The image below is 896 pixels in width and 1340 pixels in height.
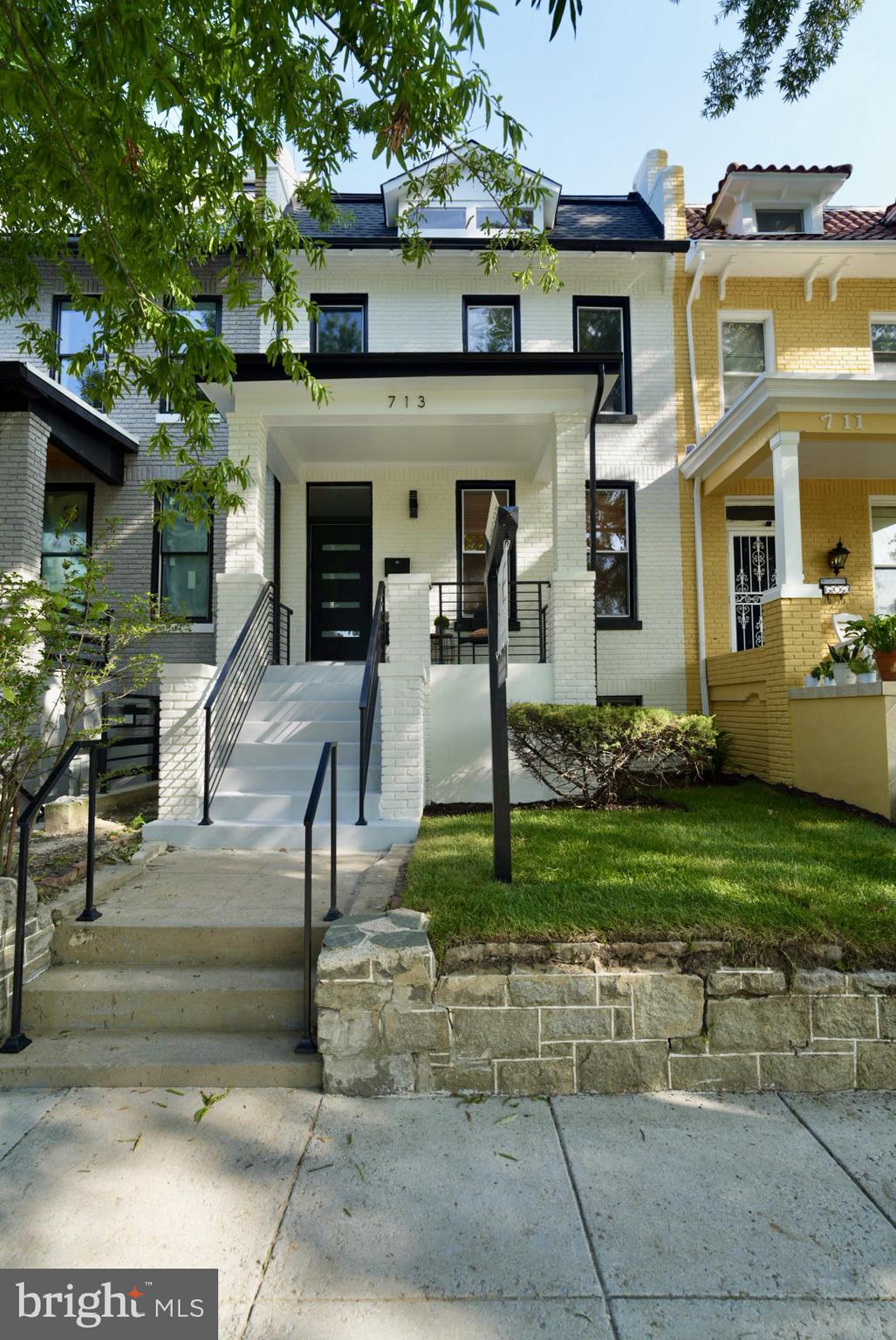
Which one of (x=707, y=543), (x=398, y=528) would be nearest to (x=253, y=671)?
(x=398, y=528)

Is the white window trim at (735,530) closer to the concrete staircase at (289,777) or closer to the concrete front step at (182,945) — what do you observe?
the concrete staircase at (289,777)

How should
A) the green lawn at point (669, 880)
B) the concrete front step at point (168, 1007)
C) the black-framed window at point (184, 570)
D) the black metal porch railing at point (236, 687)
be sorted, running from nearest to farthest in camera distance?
the green lawn at point (669, 880) → the concrete front step at point (168, 1007) → the black metal porch railing at point (236, 687) → the black-framed window at point (184, 570)

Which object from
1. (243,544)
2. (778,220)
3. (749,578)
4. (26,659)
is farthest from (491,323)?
(26,659)

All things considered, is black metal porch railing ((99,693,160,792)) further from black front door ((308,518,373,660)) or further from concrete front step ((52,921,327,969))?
concrete front step ((52,921,327,969))

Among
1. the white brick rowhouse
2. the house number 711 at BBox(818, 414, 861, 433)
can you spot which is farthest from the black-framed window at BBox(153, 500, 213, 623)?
the house number 711 at BBox(818, 414, 861, 433)

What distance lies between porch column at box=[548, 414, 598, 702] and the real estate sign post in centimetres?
389

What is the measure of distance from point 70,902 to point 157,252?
3.61m

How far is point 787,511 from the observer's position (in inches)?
288

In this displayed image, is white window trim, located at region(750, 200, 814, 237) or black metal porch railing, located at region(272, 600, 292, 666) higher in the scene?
white window trim, located at region(750, 200, 814, 237)

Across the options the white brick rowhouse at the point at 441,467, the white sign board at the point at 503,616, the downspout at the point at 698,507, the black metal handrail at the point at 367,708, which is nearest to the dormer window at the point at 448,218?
the white brick rowhouse at the point at 441,467

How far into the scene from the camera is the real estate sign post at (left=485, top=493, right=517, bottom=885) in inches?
148

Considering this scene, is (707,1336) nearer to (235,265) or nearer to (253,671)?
(235,265)

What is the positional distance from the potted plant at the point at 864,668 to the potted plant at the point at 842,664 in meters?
0.15

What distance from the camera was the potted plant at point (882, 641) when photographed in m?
6.07
